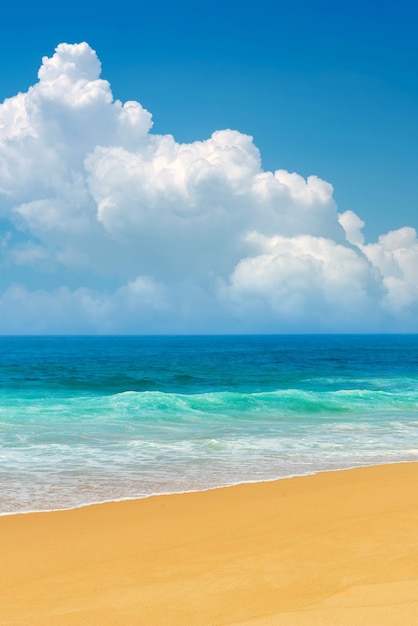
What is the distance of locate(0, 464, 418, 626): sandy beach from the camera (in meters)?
4.66

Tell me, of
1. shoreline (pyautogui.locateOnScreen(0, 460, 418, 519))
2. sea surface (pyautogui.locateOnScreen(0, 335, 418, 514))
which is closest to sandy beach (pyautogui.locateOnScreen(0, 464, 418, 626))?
shoreline (pyautogui.locateOnScreen(0, 460, 418, 519))

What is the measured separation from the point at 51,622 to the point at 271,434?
1262 centimetres

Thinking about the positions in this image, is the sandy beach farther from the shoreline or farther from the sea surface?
the sea surface

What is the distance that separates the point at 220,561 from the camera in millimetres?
5863

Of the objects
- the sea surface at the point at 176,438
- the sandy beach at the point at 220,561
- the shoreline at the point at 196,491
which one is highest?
the sandy beach at the point at 220,561

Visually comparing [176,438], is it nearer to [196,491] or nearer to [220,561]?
[196,491]

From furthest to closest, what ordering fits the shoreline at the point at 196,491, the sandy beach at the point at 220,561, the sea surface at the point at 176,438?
the sea surface at the point at 176,438
the shoreline at the point at 196,491
the sandy beach at the point at 220,561

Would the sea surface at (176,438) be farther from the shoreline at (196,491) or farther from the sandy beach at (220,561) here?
the sandy beach at (220,561)

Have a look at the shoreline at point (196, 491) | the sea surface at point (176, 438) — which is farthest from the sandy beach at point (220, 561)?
the sea surface at point (176, 438)

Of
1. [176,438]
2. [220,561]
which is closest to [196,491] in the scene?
[220,561]

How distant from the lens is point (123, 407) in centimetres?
2470

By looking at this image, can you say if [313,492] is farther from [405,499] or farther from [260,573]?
[260,573]

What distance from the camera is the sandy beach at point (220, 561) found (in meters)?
4.66

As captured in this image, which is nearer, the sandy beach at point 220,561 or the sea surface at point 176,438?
the sandy beach at point 220,561
